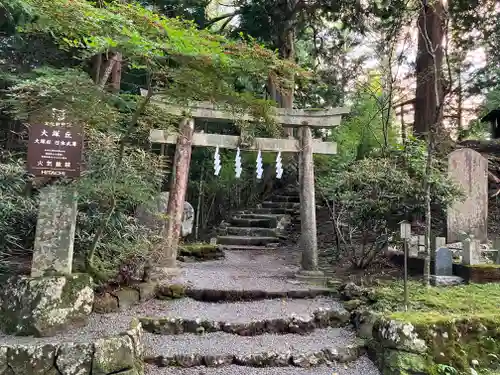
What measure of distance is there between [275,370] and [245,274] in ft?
9.41

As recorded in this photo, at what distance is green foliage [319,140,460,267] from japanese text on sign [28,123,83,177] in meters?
4.27

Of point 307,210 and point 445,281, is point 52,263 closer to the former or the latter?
point 307,210

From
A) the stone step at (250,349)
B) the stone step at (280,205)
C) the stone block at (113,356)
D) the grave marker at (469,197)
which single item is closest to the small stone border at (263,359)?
the stone step at (250,349)

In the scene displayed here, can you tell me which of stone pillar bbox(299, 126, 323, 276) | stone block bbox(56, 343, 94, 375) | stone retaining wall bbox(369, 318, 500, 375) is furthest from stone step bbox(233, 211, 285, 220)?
stone block bbox(56, 343, 94, 375)

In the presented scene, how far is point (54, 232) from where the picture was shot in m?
4.05

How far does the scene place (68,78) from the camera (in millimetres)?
4035

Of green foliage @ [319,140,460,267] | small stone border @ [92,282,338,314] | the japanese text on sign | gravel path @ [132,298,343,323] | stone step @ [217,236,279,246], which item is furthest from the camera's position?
→ stone step @ [217,236,279,246]

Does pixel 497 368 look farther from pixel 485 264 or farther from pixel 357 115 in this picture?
pixel 357 115

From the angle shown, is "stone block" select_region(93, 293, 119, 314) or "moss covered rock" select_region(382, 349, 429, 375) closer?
"moss covered rock" select_region(382, 349, 429, 375)

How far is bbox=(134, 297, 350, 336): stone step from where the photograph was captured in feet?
14.4

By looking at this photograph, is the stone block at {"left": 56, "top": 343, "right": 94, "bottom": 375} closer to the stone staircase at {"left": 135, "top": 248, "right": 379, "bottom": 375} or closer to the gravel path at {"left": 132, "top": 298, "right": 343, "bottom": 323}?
the stone staircase at {"left": 135, "top": 248, "right": 379, "bottom": 375}

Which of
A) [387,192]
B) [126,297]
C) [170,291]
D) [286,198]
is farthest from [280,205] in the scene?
[126,297]

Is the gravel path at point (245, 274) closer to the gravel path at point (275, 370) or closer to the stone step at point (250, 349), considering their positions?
the stone step at point (250, 349)

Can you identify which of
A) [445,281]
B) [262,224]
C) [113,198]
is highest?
[113,198]
